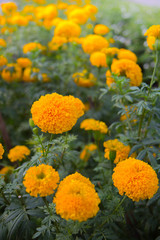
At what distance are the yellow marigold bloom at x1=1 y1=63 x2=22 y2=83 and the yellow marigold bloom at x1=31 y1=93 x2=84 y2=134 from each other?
117 centimetres

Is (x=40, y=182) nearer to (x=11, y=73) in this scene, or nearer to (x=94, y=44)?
(x=94, y=44)

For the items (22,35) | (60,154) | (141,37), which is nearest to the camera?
(60,154)

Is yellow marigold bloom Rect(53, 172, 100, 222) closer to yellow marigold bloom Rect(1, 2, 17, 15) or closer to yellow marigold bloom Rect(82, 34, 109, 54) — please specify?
yellow marigold bloom Rect(82, 34, 109, 54)

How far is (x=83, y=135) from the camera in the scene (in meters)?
2.14

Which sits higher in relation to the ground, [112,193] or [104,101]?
[112,193]

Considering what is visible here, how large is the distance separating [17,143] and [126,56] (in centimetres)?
130

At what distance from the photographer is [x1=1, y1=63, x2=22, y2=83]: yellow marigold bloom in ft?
6.77

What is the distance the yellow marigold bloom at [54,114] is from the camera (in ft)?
3.23

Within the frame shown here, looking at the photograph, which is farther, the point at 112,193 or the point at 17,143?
the point at 17,143

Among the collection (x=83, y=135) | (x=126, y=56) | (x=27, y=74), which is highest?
(x=126, y=56)

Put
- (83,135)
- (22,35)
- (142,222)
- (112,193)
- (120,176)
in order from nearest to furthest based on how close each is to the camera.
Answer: (120,176)
(112,193)
(142,222)
(83,135)
(22,35)

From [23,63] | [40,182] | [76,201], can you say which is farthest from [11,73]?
[76,201]

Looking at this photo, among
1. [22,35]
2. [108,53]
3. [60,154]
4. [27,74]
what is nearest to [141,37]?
[22,35]

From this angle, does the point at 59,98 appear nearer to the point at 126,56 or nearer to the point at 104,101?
the point at 126,56
